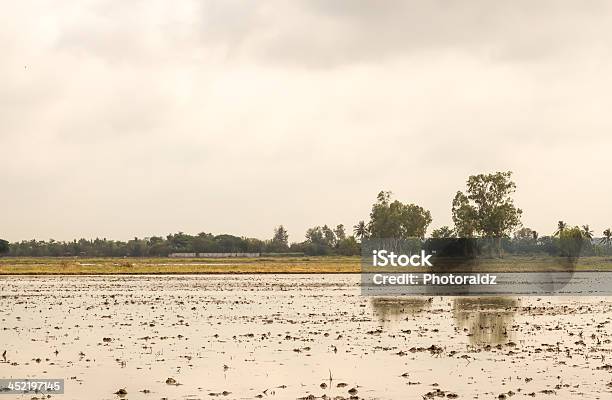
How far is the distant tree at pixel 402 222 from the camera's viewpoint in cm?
19075

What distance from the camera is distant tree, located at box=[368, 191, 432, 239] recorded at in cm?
19075

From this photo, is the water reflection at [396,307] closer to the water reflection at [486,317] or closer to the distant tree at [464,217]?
the water reflection at [486,317]

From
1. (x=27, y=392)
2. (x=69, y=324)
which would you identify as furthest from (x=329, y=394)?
(x=69, y=324)

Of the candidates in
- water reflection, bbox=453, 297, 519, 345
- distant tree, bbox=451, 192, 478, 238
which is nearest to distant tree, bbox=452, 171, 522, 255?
distant tree, bbox=451, 192, 478, 238

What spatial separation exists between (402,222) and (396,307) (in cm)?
14588

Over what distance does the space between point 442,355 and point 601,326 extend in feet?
40.2

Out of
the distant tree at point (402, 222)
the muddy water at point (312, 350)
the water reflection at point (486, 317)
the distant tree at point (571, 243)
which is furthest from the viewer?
the distant tree at point (402, 222)

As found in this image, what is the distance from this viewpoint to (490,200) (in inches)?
6270

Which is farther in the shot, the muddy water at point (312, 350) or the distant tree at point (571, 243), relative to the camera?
the distant tree at point (571, 243)

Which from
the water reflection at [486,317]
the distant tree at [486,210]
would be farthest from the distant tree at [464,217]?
the water reflection at [486,317]

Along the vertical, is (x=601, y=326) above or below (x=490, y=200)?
below

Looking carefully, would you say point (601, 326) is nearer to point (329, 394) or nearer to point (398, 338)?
point (398, 338)

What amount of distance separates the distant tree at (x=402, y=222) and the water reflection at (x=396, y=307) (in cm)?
13564

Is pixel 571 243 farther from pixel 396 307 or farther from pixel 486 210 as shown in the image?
pixel 396 307
